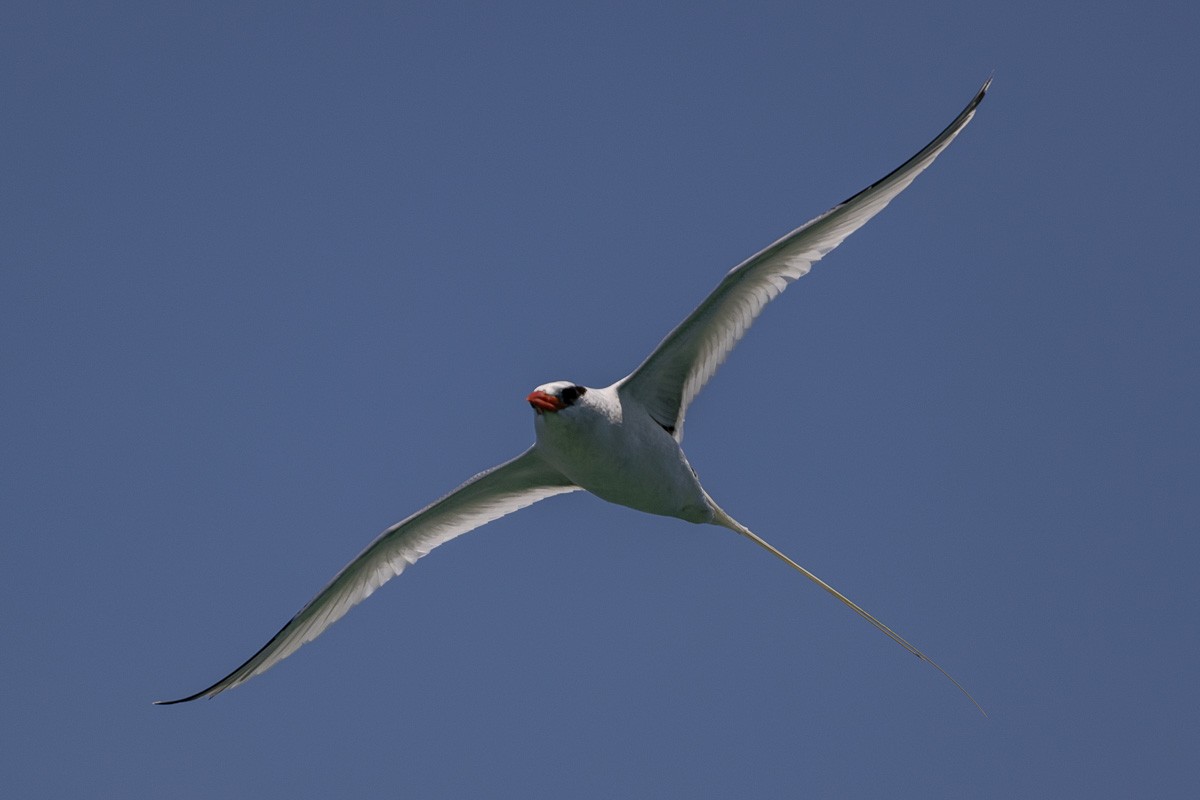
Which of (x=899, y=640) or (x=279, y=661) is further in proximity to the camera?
(x=279, y=661)

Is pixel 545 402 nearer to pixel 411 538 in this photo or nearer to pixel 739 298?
pixel 739 298

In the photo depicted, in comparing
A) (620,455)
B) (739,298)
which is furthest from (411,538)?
(739,298)

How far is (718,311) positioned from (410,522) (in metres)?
3.63

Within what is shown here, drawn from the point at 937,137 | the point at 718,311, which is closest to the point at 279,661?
the point at 718,311

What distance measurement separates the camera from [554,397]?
11.1 meters

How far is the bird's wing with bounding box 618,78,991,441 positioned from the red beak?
3.77ft

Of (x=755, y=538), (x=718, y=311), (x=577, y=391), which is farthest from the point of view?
(x=755, y=538)

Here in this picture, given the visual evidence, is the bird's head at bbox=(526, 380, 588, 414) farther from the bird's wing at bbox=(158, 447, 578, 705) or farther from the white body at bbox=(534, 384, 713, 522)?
the bird's wing at bbox=(158, 447, 578, 705)

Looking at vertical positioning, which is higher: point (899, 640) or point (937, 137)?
point (937, 137)

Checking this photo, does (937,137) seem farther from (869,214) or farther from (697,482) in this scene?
(697,482)

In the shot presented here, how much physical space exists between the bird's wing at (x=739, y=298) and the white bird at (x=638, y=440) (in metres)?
0.01

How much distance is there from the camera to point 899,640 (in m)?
11.7

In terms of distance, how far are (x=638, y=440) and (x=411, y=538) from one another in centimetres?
294

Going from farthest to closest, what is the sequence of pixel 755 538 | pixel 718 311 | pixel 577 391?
pixel 755 538 < pixel 718 311 < pixel 577 391
